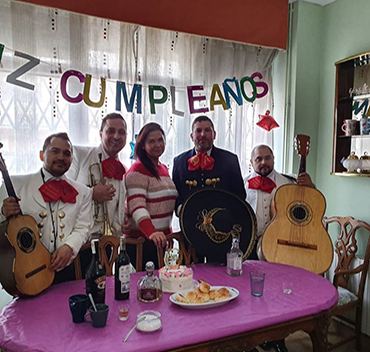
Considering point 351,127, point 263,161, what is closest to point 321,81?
point 351,127

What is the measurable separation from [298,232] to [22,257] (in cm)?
158

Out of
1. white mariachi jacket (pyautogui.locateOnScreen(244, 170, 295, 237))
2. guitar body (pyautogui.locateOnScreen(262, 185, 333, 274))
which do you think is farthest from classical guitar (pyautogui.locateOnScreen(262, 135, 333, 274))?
white mariachi jacket (pyautogui.locateOnScreen(244, 170, 295, 237))

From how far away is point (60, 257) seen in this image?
5.57ft

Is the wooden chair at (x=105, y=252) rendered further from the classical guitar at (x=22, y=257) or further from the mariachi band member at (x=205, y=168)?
the mariachi band member at (x=205, y=168)

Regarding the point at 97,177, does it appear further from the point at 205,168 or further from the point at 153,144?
the point at 205,168

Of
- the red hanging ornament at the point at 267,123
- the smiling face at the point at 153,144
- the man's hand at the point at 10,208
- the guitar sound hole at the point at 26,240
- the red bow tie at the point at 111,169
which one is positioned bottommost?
the guitar sound hole at the point at 26,240

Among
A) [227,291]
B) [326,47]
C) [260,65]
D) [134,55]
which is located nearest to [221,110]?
[260,65]

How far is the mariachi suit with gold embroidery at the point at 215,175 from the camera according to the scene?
7.57 feet

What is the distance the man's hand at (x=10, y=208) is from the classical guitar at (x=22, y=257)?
0.02 metres

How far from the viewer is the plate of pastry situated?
4.87 feet

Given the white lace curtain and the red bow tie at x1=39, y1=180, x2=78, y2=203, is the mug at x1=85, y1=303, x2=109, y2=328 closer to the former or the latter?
the red bow tie at x1=39, y1=180, x2=78, y2=203

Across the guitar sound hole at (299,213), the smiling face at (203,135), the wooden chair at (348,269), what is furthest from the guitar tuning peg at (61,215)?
the wooden chair at (348,269)

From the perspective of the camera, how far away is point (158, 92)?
2.77 metres

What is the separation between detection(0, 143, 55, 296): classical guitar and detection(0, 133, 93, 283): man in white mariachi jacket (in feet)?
0.23
